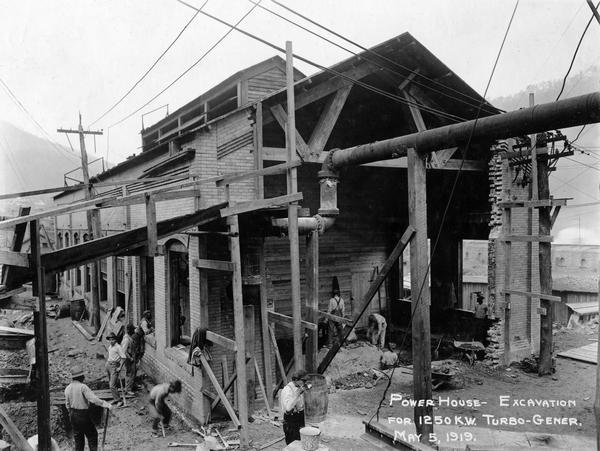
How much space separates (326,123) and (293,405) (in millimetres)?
5600

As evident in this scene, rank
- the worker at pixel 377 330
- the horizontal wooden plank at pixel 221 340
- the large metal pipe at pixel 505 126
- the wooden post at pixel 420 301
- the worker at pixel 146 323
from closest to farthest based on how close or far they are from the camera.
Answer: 1. the large metal pipe at pixel 505 126
2. the wooden post at pixel 420 301
3. the horizontal wooden plank at pixel 221 340
4. the worker at pixel 146 323
5. the worker at pixel 377 330

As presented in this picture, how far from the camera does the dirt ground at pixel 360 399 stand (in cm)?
790

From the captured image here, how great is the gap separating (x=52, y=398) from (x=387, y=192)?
1034cm

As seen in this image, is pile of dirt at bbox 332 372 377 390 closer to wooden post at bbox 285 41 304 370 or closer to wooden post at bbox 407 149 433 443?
wooden post at bbox 285 41 304 370

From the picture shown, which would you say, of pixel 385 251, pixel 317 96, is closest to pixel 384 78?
pixel 317 96

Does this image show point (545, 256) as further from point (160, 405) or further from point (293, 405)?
point (160, 405)

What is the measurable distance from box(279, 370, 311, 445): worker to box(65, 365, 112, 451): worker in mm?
3210

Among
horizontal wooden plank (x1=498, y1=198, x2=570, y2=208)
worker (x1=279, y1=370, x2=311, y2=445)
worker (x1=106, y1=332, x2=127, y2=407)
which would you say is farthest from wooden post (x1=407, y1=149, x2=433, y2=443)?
worker (x1=106, y1=332, x2=127, y2=407)

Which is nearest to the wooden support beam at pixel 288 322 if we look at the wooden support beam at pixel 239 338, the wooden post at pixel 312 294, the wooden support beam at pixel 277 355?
the wooden post at pixel 312 294

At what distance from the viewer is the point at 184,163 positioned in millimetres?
8805

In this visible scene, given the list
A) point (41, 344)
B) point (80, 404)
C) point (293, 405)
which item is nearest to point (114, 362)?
point (80, 404)

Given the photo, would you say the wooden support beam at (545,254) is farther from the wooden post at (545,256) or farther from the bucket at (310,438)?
the bucket at (310,438)

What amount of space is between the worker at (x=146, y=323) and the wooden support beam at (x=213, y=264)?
13.8 feet

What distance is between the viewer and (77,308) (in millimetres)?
18719
